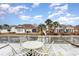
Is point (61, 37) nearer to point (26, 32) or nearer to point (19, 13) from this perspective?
point (26, 32)

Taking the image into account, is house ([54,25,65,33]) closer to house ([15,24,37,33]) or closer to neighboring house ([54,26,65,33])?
neighboring house ([54,26,65,33])

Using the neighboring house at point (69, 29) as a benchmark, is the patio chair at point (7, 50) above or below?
below

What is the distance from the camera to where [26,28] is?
1.87m

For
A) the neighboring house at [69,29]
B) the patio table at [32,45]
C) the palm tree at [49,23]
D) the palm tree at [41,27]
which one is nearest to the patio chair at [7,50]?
the patio table at [32,45]

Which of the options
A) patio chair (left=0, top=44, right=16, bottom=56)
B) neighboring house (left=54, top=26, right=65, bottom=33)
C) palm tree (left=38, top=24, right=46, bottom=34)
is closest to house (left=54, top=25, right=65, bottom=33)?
neighboring house (left=54, top=26, right=65, bottom=33)

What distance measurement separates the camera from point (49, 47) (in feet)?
6.27

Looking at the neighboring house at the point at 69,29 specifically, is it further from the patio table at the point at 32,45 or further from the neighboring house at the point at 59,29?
the patio table at the point at 32,45

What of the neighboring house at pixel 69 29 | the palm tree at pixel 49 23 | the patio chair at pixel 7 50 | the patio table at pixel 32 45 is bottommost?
the patio chair at pixel 7 50

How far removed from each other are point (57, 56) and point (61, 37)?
0.29 metres

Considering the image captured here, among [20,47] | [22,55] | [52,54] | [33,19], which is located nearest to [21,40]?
[20,47]

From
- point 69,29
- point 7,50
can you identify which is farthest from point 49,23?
point 7,50

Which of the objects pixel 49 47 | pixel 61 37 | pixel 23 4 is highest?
pixel 23 4

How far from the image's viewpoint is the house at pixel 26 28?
6.10ft

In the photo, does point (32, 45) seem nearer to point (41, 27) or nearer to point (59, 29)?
point (41, 27)
